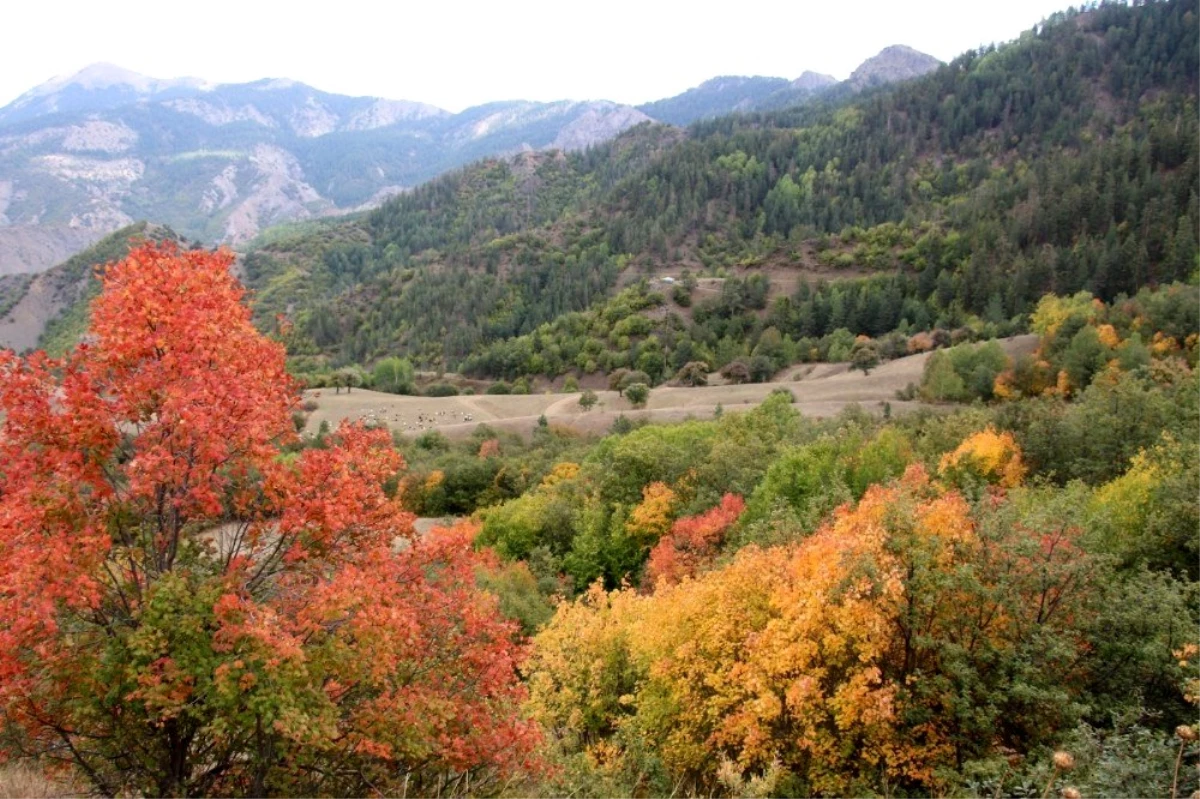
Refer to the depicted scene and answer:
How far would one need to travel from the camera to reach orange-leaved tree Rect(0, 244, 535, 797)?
303 inches

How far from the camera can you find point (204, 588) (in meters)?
8.04

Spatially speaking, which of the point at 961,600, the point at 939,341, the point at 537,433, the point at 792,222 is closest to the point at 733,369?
the point at 939,341

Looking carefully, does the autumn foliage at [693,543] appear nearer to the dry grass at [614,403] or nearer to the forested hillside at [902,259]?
the dry grass at [614,403]

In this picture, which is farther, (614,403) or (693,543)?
(614,403)

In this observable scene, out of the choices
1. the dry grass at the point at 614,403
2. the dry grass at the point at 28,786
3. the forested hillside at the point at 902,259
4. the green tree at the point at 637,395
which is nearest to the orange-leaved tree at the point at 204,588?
the dry grass at the point at 28,786

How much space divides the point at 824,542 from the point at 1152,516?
35.2 feet

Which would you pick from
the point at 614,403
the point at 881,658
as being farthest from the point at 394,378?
the point at 881,658

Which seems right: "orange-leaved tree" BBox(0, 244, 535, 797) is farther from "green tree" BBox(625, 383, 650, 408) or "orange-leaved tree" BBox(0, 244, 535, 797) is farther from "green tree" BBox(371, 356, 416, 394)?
"green tree" BBox(371, 356, 416, 394)

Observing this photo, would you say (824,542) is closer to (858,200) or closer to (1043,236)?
(1043,236)

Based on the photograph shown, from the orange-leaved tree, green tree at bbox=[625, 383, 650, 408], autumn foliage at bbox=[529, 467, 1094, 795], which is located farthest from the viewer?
green tree at bbox=[625, 383, 650, 408]

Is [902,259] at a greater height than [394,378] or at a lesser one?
greater

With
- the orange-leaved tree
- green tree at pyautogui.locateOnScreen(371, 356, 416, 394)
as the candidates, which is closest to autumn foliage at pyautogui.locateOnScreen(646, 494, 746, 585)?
the orange-leaved tree

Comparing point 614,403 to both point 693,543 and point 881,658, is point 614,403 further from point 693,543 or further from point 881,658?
point 881,658

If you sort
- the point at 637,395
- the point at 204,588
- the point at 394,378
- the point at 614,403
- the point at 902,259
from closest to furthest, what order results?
the point at 204,588, the point at 637,395, the point at 614,403, the point at 394,378, the point at 902,259
